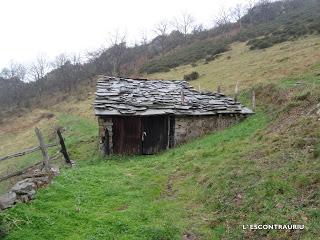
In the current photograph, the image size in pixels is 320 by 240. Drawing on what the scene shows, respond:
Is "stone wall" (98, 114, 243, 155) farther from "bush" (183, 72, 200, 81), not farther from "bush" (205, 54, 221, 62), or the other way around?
"bush" (205, 54, 221, 62)

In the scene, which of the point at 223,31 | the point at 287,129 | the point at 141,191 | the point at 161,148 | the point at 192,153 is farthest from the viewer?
the point at 223,31

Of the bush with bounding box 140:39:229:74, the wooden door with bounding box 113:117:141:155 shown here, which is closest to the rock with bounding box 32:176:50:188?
the wooden door with bounding box 113:117:141:155

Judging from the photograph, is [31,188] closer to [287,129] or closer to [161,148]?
[287,129]

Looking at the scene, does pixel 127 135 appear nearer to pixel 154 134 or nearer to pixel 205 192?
pixel 154 134

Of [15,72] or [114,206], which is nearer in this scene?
[114,206]

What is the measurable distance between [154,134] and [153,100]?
5.78ft

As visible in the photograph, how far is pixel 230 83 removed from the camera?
31094 mm

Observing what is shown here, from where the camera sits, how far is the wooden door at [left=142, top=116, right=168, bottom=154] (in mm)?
19125

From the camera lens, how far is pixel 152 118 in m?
19.2

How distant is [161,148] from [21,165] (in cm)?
1112

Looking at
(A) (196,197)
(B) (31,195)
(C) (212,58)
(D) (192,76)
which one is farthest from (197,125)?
(C) (212,58)

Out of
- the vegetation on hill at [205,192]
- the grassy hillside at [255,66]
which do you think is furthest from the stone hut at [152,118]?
the grassy hillside at [255,66]

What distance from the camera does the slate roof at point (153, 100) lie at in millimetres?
18455

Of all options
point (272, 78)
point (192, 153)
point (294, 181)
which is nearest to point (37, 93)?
point (272, 78)
